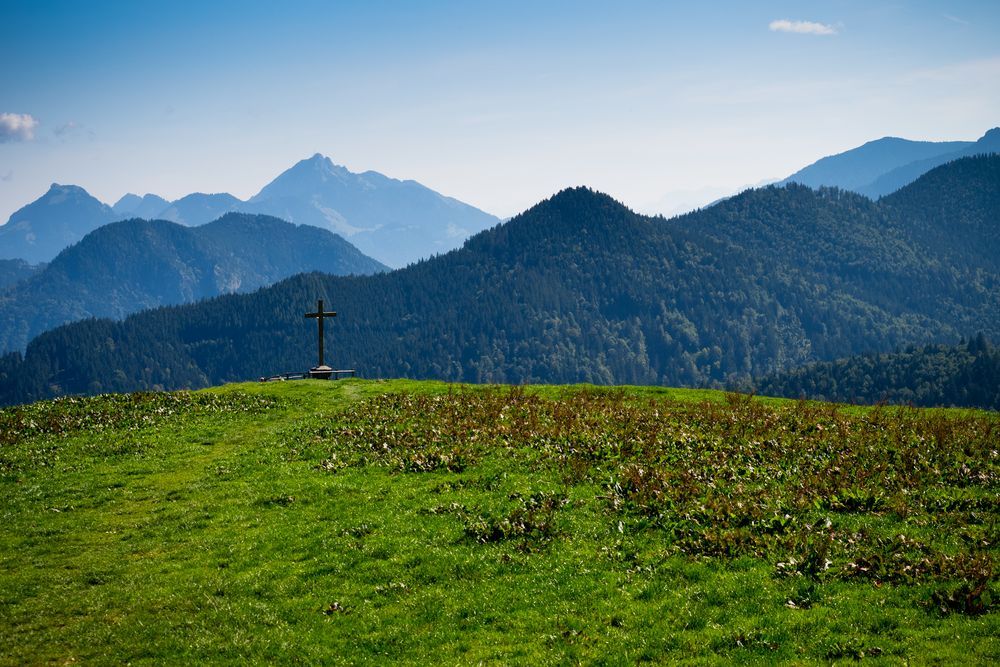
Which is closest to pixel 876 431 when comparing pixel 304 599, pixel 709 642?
pixel 709 642

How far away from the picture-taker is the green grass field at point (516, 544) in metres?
13.0

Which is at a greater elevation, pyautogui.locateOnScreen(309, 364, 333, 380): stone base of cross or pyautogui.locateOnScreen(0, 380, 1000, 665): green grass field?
pyautogui.locateOnScreen(309, 364, 333, 380): stone base of cross

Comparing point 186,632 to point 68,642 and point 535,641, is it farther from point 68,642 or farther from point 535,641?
point 535,641

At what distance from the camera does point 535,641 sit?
13.0 meters

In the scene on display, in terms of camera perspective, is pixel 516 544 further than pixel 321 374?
No

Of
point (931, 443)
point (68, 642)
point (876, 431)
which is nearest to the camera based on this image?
point (68, 642)

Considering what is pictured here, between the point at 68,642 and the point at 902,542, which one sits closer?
the point at 68,642

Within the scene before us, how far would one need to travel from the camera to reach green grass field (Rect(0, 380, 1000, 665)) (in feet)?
42.5

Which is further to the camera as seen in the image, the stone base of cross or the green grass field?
the stone base of cross

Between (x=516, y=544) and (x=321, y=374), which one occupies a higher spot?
(x=321, y=374)

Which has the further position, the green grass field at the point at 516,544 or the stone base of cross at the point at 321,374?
the stone base of cross at the point at 321,374

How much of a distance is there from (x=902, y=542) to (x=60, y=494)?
84.0 feet

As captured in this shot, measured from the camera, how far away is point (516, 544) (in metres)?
17.4

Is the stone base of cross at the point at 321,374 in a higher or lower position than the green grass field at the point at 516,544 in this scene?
higher
